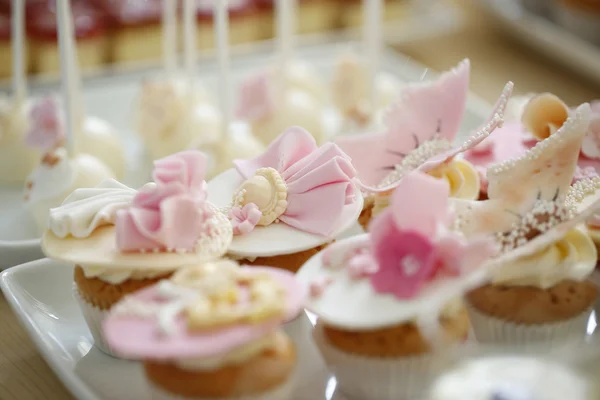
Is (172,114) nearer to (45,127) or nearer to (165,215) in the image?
(45,127)

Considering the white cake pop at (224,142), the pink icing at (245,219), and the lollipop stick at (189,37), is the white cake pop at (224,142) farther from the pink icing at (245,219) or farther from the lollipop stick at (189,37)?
the pink icing at (245,219)

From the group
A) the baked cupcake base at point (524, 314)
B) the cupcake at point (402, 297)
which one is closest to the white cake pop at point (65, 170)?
the cupcake at point (402, 297)

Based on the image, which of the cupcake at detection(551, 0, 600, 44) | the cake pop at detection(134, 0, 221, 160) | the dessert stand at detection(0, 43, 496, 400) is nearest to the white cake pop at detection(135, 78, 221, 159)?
the cake pop at detection(134, 0, 221, 160)

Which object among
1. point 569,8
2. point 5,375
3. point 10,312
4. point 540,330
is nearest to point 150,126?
point 10,312

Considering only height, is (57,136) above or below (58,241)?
below

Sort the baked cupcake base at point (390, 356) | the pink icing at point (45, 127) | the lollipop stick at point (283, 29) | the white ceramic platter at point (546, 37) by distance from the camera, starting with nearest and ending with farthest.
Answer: the baked cupcake base at point (390, 356)
the pink icing at point (45, 127)
the lollipop stick at point (283, 29)
the white ceramic platter at point (546, 37)

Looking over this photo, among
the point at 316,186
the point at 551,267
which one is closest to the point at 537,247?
the point at 551,267

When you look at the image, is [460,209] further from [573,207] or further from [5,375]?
[5,375]
